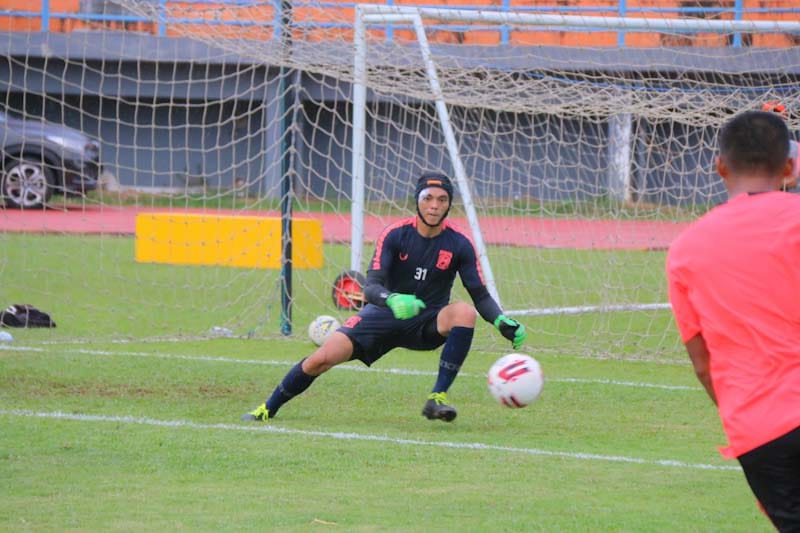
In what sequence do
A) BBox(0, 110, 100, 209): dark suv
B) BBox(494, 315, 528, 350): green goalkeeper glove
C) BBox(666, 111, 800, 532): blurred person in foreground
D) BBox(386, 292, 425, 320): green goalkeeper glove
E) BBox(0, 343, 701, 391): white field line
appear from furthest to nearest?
1. BBox(0, 110, 100, 209): dark suv
2. BBox(0, 343, 701, 391): white field line
3. BBox(494, 315, 528, 350): green goalkeeper glove
4. BBox(386, 292, 425, 320): green goalkeeper glove
5. BBox(666, 111, 800, 532): blurred person in foreground

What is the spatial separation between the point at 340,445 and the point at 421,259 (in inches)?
59.4

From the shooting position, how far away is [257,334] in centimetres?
1152

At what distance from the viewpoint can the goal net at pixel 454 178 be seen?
11555 millimetres

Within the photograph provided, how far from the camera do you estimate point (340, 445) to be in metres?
6.86

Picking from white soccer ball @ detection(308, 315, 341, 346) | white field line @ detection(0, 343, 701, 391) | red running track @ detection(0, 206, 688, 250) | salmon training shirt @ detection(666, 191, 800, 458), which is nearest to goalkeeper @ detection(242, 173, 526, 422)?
white field line @ detection(0, 343, 701, 391)

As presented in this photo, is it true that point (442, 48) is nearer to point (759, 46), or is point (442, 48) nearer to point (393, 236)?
point (759, 46)

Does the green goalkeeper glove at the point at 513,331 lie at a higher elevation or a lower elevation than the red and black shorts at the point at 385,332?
higher

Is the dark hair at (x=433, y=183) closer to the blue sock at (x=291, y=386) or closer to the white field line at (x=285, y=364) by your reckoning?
the blue sock at (x=291, y=386)

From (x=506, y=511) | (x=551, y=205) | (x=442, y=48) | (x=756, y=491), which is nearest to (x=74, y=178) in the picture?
(x=442, y=48)

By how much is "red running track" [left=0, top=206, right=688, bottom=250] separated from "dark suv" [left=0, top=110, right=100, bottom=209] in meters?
0.29

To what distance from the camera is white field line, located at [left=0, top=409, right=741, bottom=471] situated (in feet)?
21.5

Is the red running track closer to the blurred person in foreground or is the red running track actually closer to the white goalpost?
the white goalpost

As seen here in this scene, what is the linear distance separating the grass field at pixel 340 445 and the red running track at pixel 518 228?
384 cm

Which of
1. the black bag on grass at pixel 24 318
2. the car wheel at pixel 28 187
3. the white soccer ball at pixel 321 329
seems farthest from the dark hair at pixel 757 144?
the car wheel at pixel 28 187
